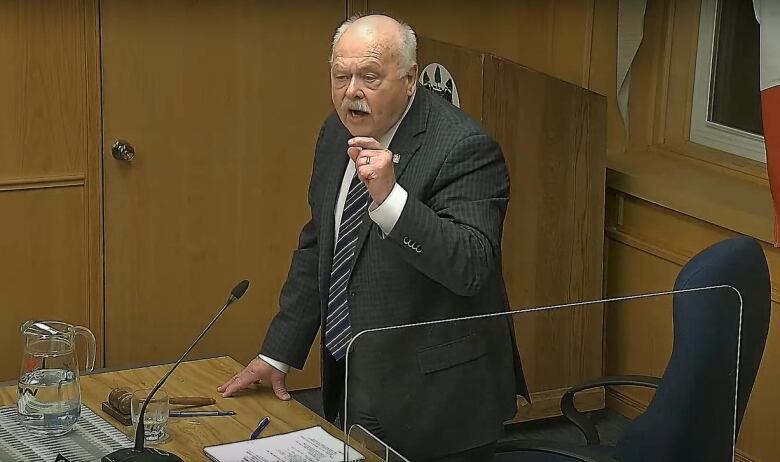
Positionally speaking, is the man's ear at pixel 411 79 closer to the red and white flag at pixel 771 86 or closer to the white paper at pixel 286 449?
the white paper at pixel 286 449

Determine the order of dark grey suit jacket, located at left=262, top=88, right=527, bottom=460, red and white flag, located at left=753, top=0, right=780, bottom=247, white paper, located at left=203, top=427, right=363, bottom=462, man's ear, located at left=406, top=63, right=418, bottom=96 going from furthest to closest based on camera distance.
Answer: red and white flag, located at left=753, top=0, right=780, bottom=247 < man's ear, located at left=406, top=63, right=418, bottom=96 < white paper, located at left=203, top=427, right=363, bottom=462 < dark grey suit jacket, located at left=262, top=88, right=527, bottom=460

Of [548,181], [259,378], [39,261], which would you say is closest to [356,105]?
[259,378]

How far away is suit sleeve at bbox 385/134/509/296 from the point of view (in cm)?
220

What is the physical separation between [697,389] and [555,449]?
249 mm

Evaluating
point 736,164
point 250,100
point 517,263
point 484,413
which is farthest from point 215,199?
point 484,413

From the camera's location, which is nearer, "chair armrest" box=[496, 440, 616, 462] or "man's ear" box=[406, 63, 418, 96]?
"chair armrest" box=[496, 440, 616, 462]

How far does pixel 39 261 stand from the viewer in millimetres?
3865

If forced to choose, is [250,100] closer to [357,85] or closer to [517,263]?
[517,263]

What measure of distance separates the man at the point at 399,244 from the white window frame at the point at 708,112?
1908mm

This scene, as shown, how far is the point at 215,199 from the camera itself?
A: 4.09 metres

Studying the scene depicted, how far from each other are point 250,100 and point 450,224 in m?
1.93

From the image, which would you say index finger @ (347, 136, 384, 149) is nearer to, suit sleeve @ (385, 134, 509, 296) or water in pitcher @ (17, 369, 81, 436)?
suit sleeve @ (385, 134, 509, 296)

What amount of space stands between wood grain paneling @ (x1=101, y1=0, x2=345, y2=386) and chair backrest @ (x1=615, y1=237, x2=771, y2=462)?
2149 mm

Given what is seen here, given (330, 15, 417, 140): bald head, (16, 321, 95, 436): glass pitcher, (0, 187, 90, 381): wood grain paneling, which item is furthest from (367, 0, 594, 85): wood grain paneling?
(16, 321, 95, 436): glass pitcher
